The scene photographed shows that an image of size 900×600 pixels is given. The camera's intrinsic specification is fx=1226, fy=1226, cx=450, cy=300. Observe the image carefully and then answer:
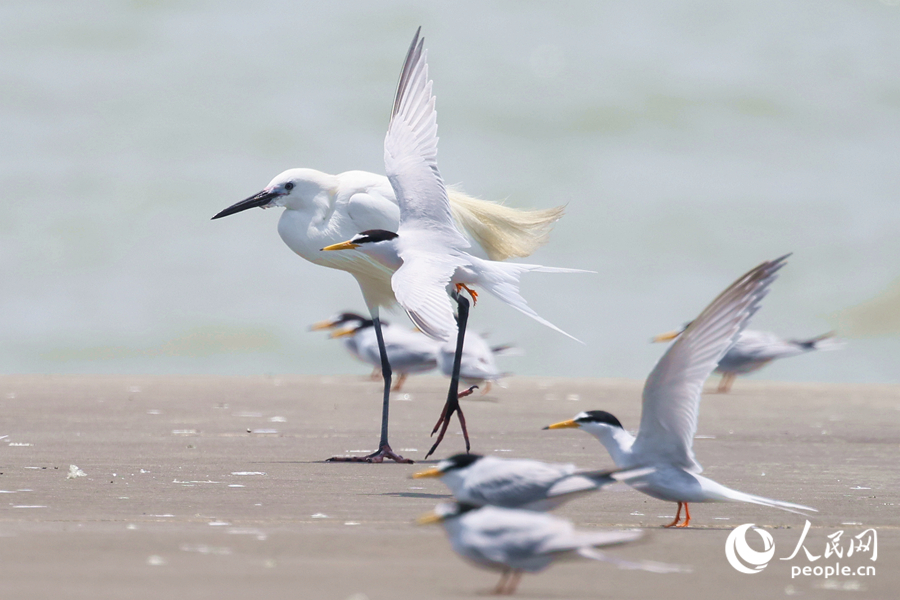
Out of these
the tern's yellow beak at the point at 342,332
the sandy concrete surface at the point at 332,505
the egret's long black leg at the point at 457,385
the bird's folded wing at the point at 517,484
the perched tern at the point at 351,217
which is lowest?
the sandy concrete surface at the point at 332,505

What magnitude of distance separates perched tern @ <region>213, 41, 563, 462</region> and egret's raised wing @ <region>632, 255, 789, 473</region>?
339 cm

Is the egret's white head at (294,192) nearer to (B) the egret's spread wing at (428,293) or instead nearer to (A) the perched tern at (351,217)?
(A) the perched tern at (351,217)

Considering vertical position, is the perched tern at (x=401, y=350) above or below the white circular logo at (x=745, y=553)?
above

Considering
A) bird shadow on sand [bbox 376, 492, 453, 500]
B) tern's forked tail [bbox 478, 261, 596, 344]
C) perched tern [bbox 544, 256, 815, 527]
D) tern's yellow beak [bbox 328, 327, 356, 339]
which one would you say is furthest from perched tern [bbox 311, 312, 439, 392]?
perched tern [bbox 544, 256, 815, 527]

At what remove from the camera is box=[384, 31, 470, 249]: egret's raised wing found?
23.0 feet

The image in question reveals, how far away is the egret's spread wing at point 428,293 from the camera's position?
5.32 meters

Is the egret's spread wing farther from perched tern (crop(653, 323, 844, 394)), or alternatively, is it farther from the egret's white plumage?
perched tern (crop(653, 323, 844, 394))

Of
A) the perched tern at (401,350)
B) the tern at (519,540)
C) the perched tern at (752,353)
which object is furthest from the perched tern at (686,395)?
the perched tern at (752,353)

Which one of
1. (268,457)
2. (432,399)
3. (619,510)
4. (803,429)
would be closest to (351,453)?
(268,457)

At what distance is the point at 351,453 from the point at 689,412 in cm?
335

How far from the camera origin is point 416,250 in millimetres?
6488

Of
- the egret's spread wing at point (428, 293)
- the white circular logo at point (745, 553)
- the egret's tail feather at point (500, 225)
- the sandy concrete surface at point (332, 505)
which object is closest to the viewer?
the sandy concrete surface at point (332, 505)

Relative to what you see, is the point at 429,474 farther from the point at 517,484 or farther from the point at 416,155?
the point at 416,155

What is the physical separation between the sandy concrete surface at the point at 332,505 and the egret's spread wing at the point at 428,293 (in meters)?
0.78
